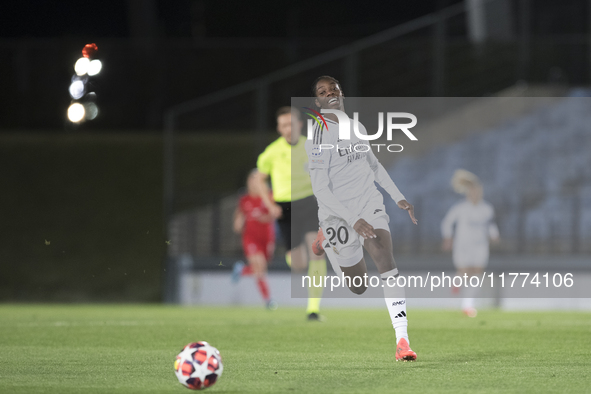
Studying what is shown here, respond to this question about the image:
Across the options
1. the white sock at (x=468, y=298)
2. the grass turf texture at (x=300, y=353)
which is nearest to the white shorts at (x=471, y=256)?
the white sock at (x=468, y=298)

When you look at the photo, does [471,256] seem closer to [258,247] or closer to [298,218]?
[258,247]

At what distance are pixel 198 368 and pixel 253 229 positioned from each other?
9394mm

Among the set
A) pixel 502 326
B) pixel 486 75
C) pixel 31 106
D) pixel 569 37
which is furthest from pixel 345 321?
pixel 31 106

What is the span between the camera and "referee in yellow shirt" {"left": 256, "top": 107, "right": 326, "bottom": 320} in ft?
33.2

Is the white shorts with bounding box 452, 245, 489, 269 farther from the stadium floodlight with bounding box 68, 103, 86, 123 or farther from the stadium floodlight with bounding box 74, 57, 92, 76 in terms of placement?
the stadium floodlight with bounding box 74, 57, 92, 76

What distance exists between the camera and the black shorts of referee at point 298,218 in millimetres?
10125

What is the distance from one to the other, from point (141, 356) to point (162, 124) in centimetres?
1355

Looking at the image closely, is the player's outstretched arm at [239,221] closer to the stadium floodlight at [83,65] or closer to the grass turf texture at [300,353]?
the grass turf texture at [300,353]

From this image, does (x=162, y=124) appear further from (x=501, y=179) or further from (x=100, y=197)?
(x=501, y=179)

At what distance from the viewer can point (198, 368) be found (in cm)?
512

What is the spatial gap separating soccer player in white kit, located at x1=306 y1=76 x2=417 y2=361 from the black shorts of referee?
2.75m

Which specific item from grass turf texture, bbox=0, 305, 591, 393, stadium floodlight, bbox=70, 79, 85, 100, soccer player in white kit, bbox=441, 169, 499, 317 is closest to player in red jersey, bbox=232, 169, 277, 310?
grass turf texture, bbox=0, 305, 591, 393

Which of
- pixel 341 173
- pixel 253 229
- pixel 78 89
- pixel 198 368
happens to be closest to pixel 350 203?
pixel 341 173

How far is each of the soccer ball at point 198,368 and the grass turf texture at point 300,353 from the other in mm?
137
